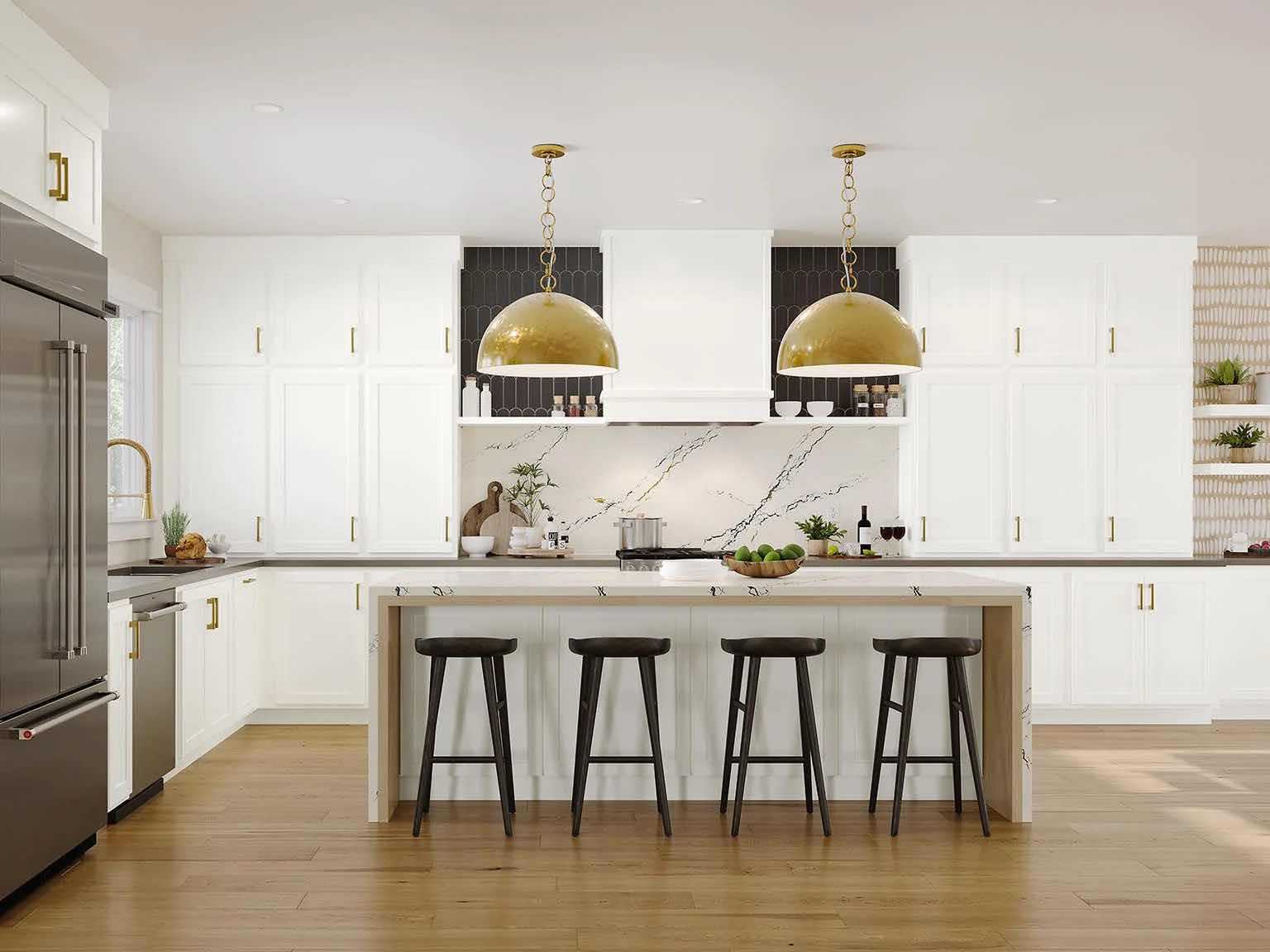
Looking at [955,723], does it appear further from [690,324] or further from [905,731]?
[690,324]

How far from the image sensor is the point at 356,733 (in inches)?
225

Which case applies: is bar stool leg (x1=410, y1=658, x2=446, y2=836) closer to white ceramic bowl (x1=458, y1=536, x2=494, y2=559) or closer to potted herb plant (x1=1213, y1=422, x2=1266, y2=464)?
white ceramic bowl (x1=458, y1=536, x2=494, y2=559)

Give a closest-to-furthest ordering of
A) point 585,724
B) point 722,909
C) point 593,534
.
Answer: point 722,909
point 585,724
point 593,534

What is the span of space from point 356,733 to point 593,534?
5.81 ft

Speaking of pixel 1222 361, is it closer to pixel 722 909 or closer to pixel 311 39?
pixel 722 909

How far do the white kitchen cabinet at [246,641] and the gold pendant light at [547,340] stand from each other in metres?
2.27

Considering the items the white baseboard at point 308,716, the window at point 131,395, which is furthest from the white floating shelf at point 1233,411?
the window at point 131,395

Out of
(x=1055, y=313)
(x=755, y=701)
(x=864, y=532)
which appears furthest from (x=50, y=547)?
(x=1055, y=313)

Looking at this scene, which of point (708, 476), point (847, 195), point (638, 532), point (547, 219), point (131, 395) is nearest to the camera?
point (847, 195)

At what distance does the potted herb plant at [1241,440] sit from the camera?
6230mm

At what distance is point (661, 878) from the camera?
11.5 ft

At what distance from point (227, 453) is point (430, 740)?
2746mm

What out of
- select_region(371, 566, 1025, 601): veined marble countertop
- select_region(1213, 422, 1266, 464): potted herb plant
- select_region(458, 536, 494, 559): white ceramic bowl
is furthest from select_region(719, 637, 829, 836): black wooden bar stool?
select_region(1213, 422, 1266, 464): potted herb plant

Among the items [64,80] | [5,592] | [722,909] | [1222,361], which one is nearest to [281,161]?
[64,80]
